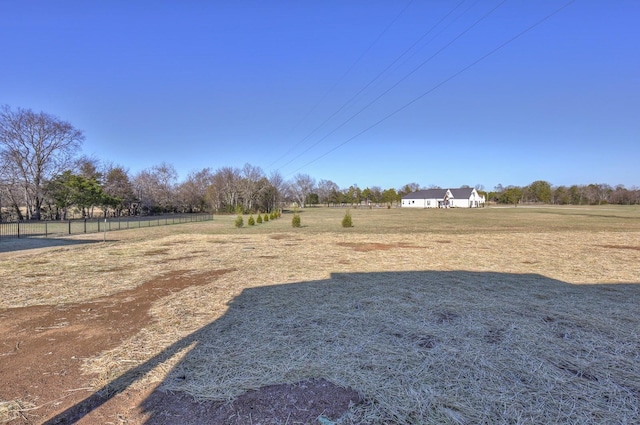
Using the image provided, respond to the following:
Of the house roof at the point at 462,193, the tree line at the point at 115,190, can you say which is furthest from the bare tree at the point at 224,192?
the house roof at the point at 462,193

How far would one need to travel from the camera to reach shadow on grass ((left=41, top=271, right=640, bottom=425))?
2.27m

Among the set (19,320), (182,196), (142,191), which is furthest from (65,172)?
(19,320)

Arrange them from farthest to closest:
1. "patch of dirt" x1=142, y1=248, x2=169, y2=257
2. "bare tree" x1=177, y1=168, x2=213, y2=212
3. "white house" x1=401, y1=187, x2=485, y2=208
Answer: "white house" x1=401, y1=187, x2=485, y2=208 → "bare tree" x1=177, y1=168, x2=213, y2=212 → "patch of dirt" x1=142, y1=248, x2=169, y2=257

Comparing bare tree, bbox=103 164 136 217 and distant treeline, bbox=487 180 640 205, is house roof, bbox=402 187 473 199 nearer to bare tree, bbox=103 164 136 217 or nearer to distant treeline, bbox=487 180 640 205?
distant treeline, bbox=487 180 640 205

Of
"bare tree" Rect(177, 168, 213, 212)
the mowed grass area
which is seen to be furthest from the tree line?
the mowed grass area

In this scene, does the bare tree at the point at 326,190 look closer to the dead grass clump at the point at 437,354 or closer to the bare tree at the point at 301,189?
the bare tree at the point at 301,189

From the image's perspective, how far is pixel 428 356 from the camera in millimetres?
3002

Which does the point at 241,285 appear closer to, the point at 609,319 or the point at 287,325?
the point at 287,325

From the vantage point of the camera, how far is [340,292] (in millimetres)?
5465

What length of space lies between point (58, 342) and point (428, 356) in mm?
4025

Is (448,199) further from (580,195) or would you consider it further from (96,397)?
(96,397)

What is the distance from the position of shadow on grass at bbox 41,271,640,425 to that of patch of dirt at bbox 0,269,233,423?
336mm

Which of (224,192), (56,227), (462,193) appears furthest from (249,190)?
(462,193)

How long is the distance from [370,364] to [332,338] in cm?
68
